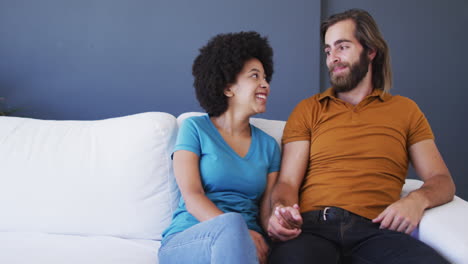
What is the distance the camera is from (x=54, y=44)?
9.07 feet

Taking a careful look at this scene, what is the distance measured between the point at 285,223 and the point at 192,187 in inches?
12.6

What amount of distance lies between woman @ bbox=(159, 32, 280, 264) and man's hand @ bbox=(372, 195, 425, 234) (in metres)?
0.40

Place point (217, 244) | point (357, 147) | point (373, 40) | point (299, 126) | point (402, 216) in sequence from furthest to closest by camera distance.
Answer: point (373, 40) → point (299, 126) → point (357, 147) → point (402, 216) → point (217, 244)

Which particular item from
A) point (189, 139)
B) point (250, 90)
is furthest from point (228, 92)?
point (189, 139)

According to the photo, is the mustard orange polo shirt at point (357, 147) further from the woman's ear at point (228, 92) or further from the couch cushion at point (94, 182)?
the couch cushion at point (94, 182)

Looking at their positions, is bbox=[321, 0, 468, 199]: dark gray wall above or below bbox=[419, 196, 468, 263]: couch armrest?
above

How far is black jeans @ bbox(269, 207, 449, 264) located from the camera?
3.94ft

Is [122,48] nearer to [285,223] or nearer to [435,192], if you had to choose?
[285,223]

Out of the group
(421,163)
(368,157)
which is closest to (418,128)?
(421,163)

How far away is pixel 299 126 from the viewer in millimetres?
1639

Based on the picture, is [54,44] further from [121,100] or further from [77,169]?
[77,169]

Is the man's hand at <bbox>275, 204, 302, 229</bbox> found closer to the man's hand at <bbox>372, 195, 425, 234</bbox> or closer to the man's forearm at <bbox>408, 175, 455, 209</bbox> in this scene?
the man's hand at <bbox>372, 195, 425, 234</bbox>

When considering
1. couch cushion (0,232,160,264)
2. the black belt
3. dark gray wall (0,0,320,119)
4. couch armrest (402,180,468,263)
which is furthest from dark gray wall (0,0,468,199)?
couch armrest (402,180,468,263)

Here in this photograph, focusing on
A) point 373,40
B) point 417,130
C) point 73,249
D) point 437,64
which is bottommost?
point 73,249
